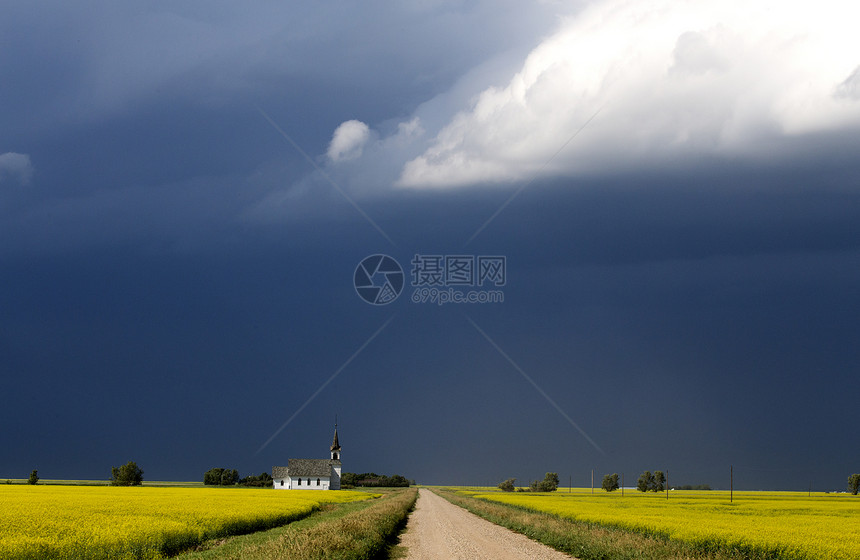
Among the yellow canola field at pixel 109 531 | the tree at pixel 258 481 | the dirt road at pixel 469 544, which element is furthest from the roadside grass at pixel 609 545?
the tree at pixel 258 481

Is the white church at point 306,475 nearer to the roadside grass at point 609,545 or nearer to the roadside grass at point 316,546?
the roadside grass at point 609,545

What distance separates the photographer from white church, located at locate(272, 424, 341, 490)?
136m

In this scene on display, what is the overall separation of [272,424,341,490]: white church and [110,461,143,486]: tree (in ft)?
117

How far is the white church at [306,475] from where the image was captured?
136000 mm

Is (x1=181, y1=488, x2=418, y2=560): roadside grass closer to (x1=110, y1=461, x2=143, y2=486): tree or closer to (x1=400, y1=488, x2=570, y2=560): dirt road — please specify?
(x1=400, y1=488, x2=570, y2=560): dirt road

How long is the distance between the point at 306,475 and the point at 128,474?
46.9m

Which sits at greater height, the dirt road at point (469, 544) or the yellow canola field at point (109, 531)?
the yellow canola field at point (109, 531)

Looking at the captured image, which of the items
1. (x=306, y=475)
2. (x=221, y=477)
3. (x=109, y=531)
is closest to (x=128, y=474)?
(x=221, y=477)

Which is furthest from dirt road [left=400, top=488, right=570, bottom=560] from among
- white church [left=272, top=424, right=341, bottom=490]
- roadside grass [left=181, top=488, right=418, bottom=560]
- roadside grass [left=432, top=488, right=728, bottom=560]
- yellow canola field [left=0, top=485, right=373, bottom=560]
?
white church [left=272, top=424, right=341, bottom=490]

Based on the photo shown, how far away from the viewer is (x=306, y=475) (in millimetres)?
137375

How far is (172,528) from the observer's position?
24719 millimetres

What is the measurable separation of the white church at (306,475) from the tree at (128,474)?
35719 mm

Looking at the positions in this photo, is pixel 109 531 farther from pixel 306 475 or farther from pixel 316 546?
pixel 306 475

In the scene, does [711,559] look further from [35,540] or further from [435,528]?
[35,540]
